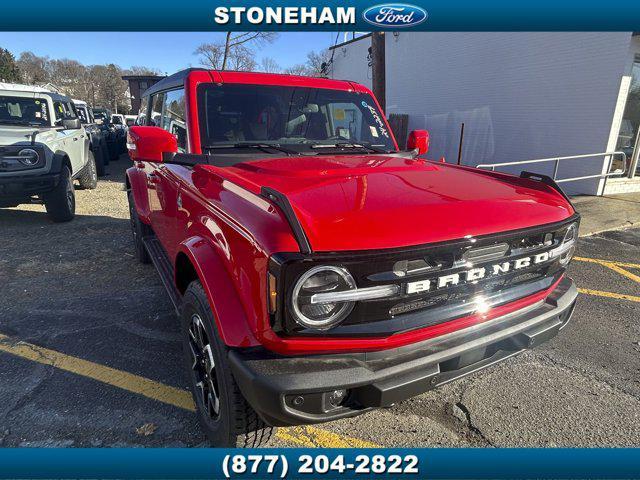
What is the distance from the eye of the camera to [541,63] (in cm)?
1052

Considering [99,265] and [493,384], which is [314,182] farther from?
[99,265]

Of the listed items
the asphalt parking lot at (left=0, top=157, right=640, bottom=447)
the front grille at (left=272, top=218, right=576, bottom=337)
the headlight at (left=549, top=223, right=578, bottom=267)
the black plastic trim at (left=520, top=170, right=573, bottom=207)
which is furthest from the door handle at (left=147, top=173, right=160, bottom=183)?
the headlight at (left=549, top=223, right=578, bottom=267)

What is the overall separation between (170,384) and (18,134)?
5.63 m

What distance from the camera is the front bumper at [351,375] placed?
1.55 metres

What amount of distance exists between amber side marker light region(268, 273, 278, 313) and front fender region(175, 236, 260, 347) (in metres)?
0.18

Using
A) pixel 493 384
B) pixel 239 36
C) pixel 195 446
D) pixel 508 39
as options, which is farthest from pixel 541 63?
pixel 239 36

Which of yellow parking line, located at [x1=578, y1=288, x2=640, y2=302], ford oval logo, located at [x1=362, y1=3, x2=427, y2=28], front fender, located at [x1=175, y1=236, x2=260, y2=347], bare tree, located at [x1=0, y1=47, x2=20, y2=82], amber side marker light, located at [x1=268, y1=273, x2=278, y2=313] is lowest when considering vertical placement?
yellow parking line, located at [x1=578, y1=288, x2=640, y2=302]

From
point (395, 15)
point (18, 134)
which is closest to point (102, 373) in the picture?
point (395, 15)

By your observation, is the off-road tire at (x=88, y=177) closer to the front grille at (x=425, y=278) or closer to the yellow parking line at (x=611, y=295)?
the front grille at (x=425, y=278)

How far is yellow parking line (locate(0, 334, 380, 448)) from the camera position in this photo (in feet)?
7.41

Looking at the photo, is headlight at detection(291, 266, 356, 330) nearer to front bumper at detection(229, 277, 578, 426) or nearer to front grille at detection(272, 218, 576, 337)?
front grille at detection(272, 218, 576, 337)

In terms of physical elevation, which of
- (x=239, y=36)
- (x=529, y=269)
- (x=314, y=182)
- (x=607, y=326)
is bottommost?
(x=607, y=326)

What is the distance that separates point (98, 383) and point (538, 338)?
272cm

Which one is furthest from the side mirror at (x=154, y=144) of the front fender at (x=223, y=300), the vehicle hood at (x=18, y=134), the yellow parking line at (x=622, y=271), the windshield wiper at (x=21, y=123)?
the windshield wiper at (x=21, y=123)
